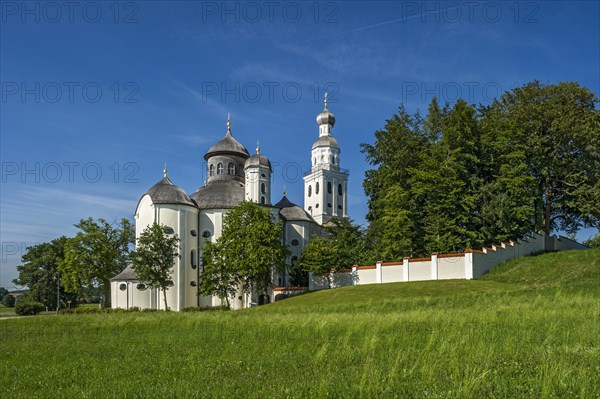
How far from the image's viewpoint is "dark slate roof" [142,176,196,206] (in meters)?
52.6

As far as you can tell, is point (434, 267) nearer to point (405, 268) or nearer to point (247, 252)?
point (405, 268)

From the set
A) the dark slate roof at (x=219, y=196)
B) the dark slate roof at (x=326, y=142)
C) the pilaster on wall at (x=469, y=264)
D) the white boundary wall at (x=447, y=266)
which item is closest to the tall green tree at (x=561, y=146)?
the white boundary wall at (x=447, y=266)

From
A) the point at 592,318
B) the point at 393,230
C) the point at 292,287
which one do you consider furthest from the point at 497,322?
the point at 292,287

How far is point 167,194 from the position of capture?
53.1m

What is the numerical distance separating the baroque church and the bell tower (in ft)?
5.37

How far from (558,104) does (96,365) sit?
145ft

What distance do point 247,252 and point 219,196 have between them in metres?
11.6

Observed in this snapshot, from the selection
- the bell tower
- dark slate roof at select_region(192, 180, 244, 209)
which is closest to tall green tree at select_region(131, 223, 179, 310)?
dark slate roof at select_region(192, 180, 244, 209)

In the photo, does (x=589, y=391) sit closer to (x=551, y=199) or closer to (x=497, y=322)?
(x=497, y=322)

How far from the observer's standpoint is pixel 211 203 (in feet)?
184

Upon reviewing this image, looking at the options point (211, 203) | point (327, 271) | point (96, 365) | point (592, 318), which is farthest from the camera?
point (211, 203)

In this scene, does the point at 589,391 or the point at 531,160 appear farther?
the point at 531,160

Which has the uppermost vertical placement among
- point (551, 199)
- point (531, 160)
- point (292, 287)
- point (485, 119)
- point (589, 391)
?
point (485, 119)

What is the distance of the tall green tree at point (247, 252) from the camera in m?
46.3
